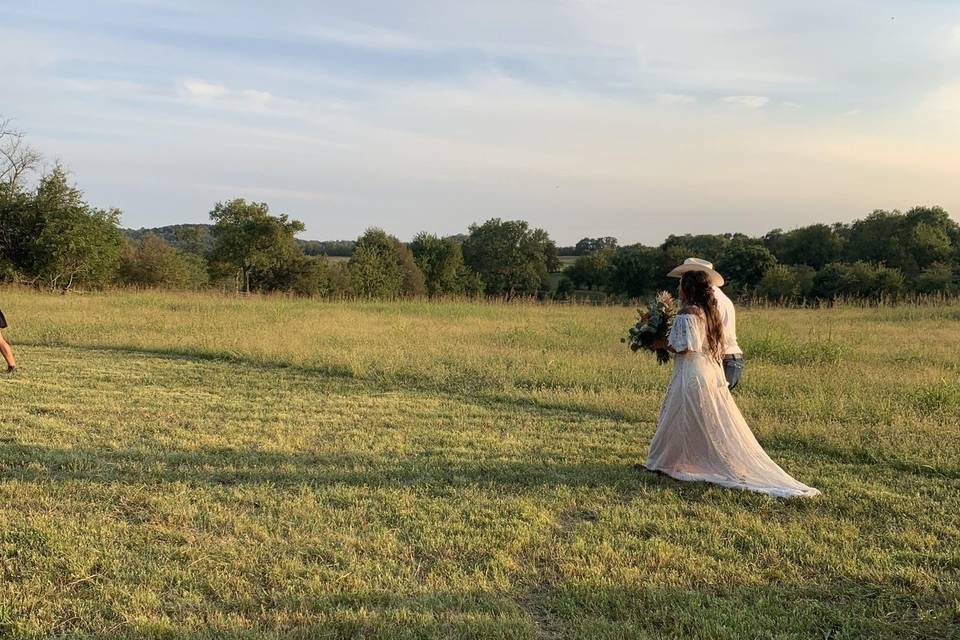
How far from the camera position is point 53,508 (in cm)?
389

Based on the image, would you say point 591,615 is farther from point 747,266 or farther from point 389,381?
point 747,266

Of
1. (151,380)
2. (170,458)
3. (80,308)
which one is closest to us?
(170,458)

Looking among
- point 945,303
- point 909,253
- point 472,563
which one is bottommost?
point 472,563

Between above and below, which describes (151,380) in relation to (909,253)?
below

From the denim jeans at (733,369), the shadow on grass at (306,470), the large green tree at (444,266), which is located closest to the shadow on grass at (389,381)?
the denim jeans at (733,369)

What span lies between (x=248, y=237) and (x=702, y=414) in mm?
40016

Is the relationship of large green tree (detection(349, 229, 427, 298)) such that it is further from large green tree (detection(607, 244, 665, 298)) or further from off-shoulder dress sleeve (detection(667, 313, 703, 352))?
off-shoulder dress sleeve (detection(667, 313, 703, 352))

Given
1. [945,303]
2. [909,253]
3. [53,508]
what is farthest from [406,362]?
[909,253]

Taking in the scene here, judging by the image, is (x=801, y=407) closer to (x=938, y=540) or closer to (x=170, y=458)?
(x=938, y=540)

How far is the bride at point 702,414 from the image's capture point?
A: 468cm

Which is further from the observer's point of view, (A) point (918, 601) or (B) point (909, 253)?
(B) point (909, 253)

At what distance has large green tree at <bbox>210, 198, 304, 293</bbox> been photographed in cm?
4022

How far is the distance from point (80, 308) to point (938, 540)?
21.8 meters

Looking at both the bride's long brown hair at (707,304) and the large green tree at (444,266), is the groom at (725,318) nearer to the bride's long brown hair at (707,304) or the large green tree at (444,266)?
the bride's long brown hair at (707,304)
